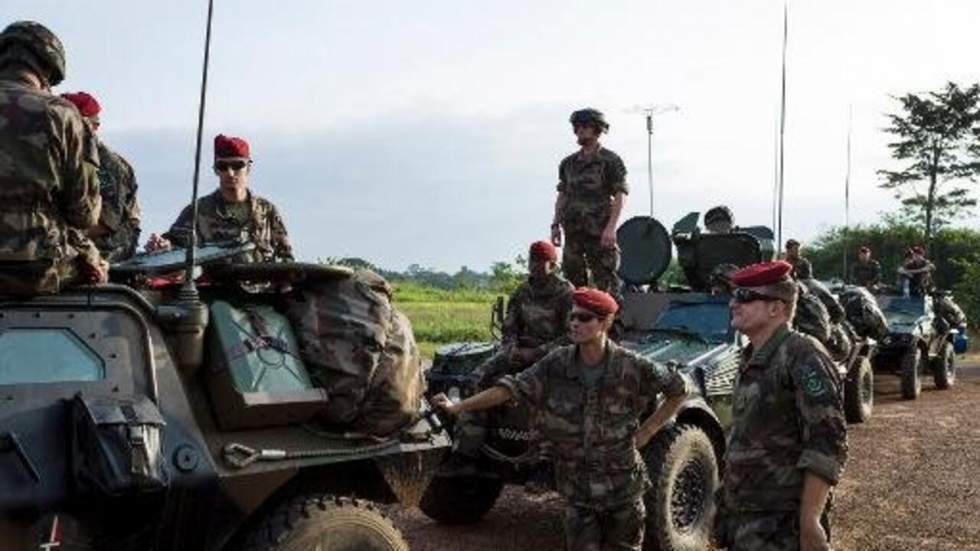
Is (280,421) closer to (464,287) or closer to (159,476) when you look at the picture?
(159,476)

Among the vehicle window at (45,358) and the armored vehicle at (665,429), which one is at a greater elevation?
the vehicle window at (45,358)

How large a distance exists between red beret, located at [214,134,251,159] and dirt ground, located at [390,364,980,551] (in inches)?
107

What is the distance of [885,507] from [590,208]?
3114mm

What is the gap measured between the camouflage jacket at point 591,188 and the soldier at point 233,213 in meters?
2.83

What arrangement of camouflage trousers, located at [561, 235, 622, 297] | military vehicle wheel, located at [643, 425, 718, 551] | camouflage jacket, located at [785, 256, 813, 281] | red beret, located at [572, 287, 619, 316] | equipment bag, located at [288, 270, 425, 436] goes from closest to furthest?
equipment bag, located at [288, 270, 425, 436]
red beret, located at [572, 287, 619, 316]
military vehicle wheel, located at [643, 425, 718, 551]
camouflage trousers, located at [561, 235, 622, 297]
camouflage jacket, located at [785, 256, 813, 281]

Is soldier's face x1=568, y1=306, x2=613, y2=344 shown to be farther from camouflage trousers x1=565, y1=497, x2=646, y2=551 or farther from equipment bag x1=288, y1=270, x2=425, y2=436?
equipment bag x1=288, y1=270, x2=425, y2=436

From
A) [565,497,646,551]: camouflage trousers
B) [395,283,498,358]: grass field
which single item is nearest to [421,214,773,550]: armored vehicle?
[565,497,646,551]: camouflage trousers

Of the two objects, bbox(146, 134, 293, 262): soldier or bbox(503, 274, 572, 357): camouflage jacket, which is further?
bbox(503, 274, 572, 357): camouflage jacket

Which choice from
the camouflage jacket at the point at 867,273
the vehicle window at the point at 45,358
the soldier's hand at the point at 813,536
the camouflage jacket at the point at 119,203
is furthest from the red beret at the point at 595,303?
the camouflage jacket at the point at 867,273

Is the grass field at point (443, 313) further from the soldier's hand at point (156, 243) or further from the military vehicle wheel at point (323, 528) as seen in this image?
the military vehicle wheel at point (323, 528)

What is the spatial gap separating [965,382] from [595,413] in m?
14.8

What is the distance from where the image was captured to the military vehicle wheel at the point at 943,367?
1702 centimetres

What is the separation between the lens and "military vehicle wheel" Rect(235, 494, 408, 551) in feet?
13.8

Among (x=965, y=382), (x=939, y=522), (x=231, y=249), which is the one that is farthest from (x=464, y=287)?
(x=231, y=249)
